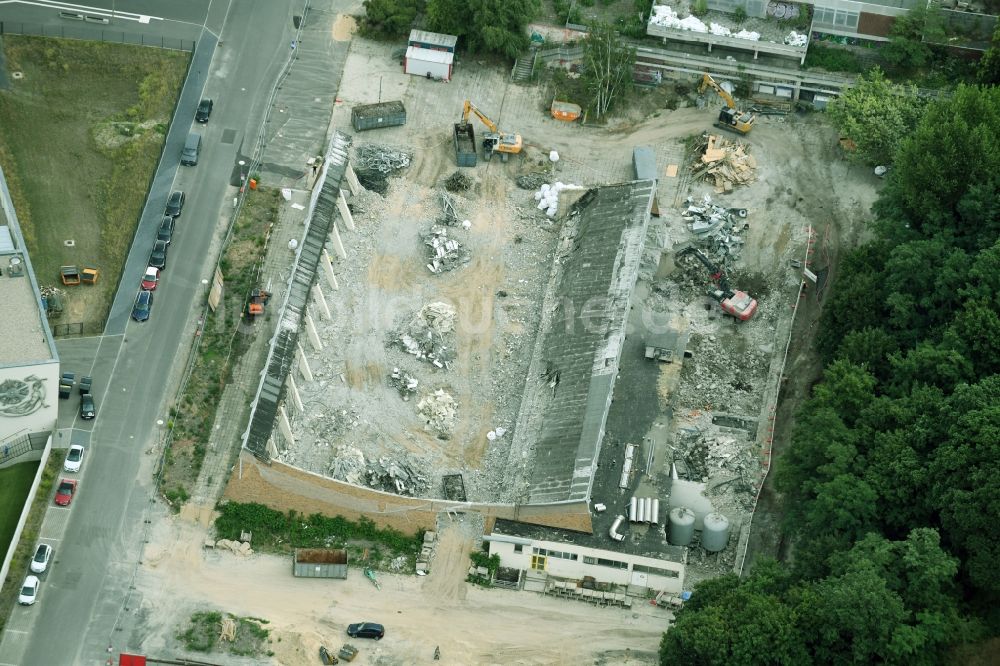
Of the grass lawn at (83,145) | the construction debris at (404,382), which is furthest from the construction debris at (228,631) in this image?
the grass lawn at (83,145)

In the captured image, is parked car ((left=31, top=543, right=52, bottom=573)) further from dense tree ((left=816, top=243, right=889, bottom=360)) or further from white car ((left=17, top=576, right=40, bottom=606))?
dense tree ((left=816, top=243, right=889, bottom=360))

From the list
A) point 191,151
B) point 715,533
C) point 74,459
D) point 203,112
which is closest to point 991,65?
point 715,533

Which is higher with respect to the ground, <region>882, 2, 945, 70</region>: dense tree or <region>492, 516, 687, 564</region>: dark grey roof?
<region>882, 2, 945, 70</region>: dense tree

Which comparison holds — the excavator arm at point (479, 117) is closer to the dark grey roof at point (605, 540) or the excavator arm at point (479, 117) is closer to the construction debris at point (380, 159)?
the construction debris at point (380, 159)

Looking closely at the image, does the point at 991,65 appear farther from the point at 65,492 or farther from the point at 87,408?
the point at 65,492

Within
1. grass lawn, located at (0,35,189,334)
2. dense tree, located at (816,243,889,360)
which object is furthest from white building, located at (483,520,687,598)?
grass lawn, located at (0,35,189,334)

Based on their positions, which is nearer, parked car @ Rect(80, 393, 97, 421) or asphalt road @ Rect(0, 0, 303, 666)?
asphalt road @ Rect(0, 0, 303, 666)
